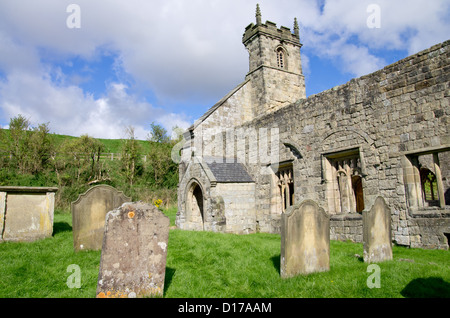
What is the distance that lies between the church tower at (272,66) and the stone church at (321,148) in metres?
0.06

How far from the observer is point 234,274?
507cm

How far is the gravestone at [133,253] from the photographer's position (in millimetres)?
3754

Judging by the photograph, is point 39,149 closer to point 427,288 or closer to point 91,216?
point 91,216

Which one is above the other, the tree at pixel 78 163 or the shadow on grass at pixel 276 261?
the tree at pixel 78 163

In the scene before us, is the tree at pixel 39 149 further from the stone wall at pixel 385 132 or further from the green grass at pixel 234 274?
the stone wall at pixel 385 132

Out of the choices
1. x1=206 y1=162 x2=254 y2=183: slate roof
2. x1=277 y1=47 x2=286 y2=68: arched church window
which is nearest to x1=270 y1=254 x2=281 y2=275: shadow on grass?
x1=206 y1=162 x2=254 y2=183: slate roof

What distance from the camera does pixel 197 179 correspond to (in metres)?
12.1

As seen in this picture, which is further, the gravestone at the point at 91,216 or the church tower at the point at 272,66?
the church tower at the point at 272,66

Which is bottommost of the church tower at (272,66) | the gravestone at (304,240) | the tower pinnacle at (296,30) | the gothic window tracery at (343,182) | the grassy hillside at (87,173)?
the gravestone at (304,240)

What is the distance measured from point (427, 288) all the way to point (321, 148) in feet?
19.7

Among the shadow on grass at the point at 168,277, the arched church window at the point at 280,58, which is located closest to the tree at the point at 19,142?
the arched church window at the point at 280,58

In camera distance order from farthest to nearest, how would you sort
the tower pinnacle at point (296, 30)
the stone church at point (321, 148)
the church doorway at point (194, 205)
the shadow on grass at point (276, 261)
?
the tower pinnacle at point (296, 30) → the church doorway at point (194, 205) → the stone church at point (321, 148) → the shadow on grass at point (276, 261)
